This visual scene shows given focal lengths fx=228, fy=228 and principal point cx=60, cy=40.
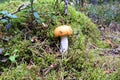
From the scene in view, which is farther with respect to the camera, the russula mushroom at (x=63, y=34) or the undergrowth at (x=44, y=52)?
the russula mushroom at (x=63, y=34)

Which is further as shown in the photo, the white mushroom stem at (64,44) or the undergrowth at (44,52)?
the white mushroom stem at (64,44)

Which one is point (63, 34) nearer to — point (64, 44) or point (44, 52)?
point (64, 44)

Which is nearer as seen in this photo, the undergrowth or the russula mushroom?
the undergrowth

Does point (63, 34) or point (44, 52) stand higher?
point (63, 34)

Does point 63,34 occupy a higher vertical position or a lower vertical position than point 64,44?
higher

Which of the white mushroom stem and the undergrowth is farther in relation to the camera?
the white mushroom stem

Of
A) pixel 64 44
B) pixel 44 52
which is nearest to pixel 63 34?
pixel 64 44

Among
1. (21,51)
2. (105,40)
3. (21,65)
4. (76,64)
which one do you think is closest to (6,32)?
(21,51)

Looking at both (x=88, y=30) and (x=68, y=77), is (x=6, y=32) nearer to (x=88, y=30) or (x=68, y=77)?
(x=68, y=77)
